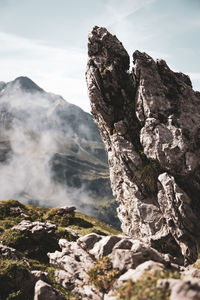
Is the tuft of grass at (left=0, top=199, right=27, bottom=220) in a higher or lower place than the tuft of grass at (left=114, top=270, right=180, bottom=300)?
lower

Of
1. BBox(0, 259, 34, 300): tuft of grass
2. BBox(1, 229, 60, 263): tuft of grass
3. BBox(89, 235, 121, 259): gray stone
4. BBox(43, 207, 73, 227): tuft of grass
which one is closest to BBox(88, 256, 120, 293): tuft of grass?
BBox(89, 235, 121, 259): gray stone

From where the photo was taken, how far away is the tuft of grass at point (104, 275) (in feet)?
48.9

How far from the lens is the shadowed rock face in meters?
28.8

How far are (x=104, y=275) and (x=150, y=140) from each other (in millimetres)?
19881

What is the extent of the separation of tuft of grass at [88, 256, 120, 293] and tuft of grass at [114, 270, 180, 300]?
3.00 m

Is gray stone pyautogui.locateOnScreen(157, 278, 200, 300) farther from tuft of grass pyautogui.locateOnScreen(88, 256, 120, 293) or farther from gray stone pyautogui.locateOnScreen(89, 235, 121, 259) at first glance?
gray stone pyautogui.locateOnScreen(89, 235, 121, 259)

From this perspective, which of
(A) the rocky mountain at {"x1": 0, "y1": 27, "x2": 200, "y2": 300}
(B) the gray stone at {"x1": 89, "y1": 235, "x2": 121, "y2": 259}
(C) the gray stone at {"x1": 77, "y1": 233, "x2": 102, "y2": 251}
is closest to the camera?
(A) the rocky mountain at {"x1": 0, "y1": 27, "x2": 200, "y2": 300}

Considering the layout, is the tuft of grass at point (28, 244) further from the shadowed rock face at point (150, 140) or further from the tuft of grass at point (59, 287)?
the shadowed rock face at point (150, 140)

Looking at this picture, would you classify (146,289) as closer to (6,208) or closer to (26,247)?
(26,247)

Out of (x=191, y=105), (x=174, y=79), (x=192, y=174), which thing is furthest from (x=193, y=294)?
(x=174, y=79)

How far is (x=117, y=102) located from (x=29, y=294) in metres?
28.4

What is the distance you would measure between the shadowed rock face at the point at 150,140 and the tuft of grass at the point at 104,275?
606 inches

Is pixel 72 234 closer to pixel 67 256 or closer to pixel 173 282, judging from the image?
pixel 67 256

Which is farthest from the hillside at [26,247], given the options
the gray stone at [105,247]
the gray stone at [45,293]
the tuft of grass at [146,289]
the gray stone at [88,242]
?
the tuft of grass at [146,289]
